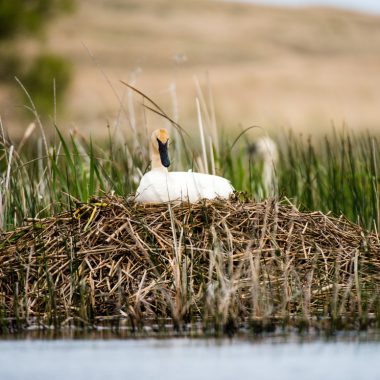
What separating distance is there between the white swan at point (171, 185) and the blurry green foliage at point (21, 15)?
96.6ft

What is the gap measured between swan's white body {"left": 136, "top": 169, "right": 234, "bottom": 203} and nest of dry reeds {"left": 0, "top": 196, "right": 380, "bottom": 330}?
5.7 inches

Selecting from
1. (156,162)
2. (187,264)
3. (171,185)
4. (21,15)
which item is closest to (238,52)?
(21,15)

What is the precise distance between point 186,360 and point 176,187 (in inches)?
105

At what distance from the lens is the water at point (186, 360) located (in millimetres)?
5832

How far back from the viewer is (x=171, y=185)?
8.59 metres

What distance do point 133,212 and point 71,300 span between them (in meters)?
0.99

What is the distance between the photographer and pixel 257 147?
1958 centimetres

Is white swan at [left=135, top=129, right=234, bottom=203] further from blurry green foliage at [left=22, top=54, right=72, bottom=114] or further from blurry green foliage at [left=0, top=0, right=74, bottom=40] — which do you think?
blurry green foliage at [left=0, top=0, right=74, bottom=40]

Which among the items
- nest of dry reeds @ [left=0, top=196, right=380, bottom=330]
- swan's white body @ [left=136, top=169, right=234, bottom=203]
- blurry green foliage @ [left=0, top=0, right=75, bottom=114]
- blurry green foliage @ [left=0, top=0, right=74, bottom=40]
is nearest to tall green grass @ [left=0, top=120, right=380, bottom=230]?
swan's white body @ [left=136, top=169, right=234, bottom=203]

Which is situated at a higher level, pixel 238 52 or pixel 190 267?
pixel 238 52

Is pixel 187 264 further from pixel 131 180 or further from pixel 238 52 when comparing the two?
pixel 238 52

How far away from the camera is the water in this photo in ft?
19.1

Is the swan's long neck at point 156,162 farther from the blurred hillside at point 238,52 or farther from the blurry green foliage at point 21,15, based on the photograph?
the blurred hillside at point 238,52

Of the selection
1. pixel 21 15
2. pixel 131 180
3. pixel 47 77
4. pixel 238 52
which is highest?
pixel 238 52
